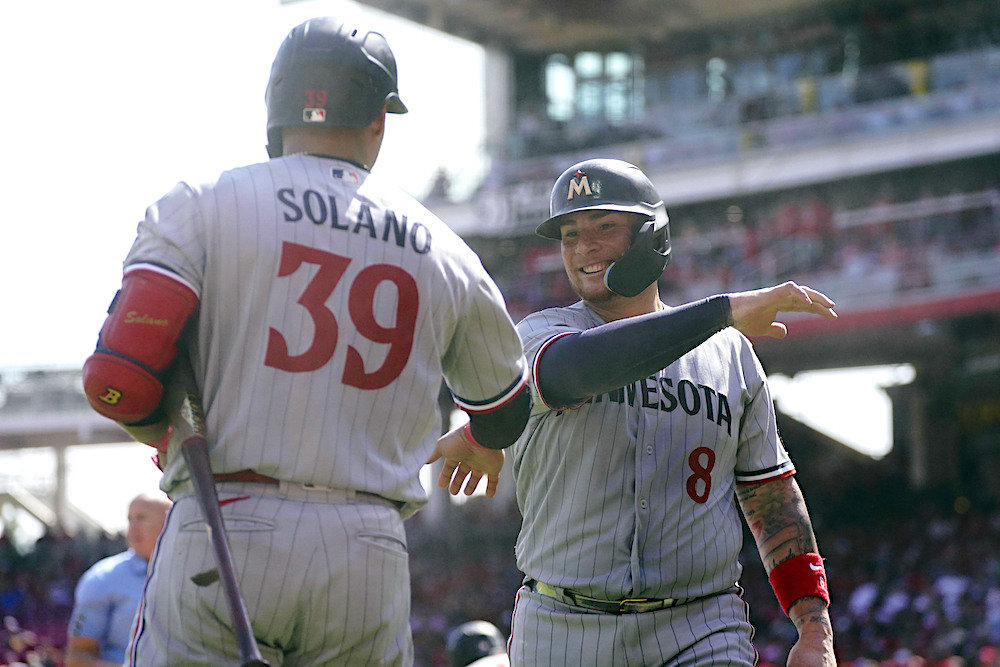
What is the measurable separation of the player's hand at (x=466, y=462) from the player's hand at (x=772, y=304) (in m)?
0.75

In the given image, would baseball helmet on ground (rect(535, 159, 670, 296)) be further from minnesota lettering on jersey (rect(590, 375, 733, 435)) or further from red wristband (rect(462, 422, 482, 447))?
red wristband (rect(462, 422, 482, 447))

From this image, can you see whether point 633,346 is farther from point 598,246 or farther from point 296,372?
point 296,372

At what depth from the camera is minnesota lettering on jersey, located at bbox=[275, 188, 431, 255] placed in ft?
8.29

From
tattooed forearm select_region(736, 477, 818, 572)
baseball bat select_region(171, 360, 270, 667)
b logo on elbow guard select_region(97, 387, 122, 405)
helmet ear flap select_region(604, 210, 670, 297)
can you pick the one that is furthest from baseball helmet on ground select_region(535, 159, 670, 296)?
b logo on elbow guard select_region(97, 387, 122, 405)

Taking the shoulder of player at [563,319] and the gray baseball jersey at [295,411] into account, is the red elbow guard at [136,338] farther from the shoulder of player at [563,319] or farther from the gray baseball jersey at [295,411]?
the shoulder of player at [563,319]

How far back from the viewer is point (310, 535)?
7.86 ft

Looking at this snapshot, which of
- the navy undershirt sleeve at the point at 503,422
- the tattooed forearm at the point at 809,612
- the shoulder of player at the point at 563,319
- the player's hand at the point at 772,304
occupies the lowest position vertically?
the tattooed forearm at the point at 809,612

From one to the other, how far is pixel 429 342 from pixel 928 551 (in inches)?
676

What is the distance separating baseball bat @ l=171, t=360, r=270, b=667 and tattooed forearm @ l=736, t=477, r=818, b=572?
1902 millimetres

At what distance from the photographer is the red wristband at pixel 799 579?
367 cm

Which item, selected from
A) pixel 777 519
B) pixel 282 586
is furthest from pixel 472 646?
pixel 282 586

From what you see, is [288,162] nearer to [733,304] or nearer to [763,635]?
[733,304]

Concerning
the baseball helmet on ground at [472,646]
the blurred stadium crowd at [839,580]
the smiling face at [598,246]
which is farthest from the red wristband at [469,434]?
the blurred stadium crowd at [839,580]

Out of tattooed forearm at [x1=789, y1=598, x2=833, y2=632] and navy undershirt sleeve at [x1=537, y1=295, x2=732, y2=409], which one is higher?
navy undershirt sleeve at [x1=537, y1=295, x2=732, y2=409]
